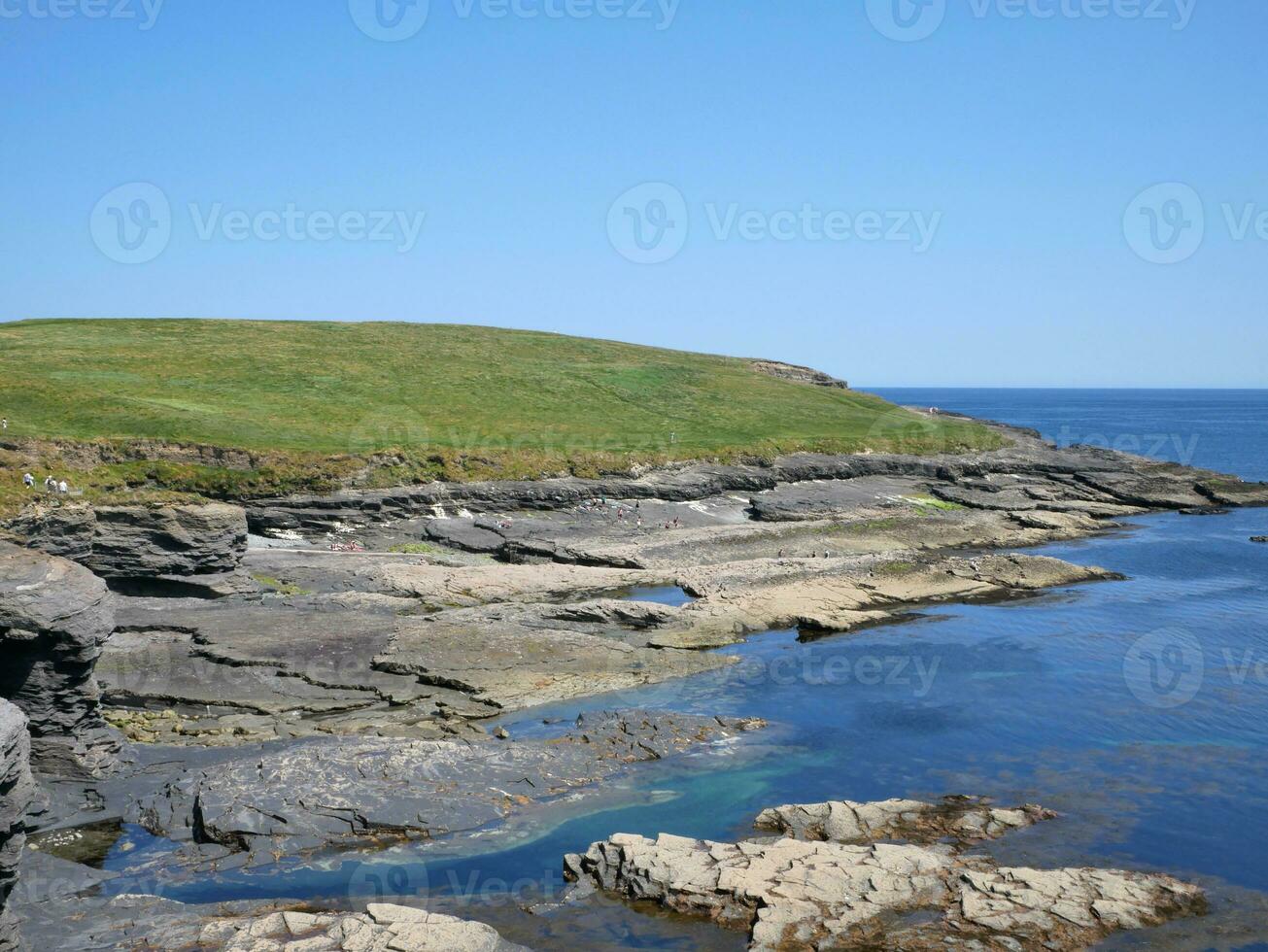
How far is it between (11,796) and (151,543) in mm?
22253

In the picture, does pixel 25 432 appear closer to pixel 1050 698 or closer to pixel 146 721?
pixel 146 721

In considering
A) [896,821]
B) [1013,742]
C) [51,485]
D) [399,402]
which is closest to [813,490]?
[399,402]

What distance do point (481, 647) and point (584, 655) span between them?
129 inches

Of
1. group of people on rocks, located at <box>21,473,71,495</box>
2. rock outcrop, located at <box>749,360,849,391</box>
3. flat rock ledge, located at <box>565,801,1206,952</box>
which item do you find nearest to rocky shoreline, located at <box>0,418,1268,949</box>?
flat rock ledge, located at <box>565,801,1206,952</box>

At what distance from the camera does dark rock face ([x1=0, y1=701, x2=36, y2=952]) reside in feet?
40.3

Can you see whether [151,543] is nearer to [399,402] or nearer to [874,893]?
[874,893]

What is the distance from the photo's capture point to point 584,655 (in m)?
30.9

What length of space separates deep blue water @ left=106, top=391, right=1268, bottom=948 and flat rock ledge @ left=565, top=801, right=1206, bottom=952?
2.27 ft

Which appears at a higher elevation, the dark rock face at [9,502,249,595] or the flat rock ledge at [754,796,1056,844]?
the dark rock face at [9,502,249,595]

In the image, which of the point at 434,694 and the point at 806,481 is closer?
the point at 434,694

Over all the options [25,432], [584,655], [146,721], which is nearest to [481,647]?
[584,655]

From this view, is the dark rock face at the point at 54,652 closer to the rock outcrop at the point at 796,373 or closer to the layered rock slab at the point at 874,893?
the layered rock slab at the point at 874,893

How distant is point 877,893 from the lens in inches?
651

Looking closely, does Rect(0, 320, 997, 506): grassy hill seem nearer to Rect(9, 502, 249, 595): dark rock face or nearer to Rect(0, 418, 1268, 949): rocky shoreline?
Rect(0, 418, 1268, 949): rocky shoreline
